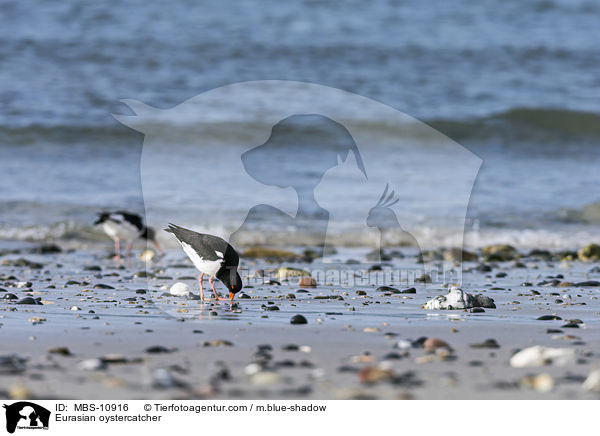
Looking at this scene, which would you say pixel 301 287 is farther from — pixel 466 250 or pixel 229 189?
pixel 229 189

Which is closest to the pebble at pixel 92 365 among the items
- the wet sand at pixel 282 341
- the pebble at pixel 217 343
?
the wet sand at pixel 282 341

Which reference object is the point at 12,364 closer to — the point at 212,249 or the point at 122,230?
the point at 212,249

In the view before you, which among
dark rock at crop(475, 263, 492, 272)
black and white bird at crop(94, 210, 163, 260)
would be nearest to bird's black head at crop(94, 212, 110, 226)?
black and white bird at crop(94, 210, 163, 260)

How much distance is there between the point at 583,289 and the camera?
6.36m

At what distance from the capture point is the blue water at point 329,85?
35.1 ft

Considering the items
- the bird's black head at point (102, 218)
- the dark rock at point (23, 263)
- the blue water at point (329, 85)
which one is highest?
the blue water at point (329, 85)

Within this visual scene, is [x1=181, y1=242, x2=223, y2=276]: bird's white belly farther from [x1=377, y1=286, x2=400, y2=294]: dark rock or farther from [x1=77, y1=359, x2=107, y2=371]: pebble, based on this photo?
[x1=77, y1=359, x2=107, y2=371]: pebble

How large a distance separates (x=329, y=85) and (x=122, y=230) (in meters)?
9.47

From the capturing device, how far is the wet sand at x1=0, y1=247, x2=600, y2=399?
3.28 metres

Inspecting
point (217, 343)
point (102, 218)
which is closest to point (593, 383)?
point (217, 343)

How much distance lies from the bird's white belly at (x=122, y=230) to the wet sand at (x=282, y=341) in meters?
1.73

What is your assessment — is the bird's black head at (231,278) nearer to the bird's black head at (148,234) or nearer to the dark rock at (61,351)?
the dark rock at (61,351)
